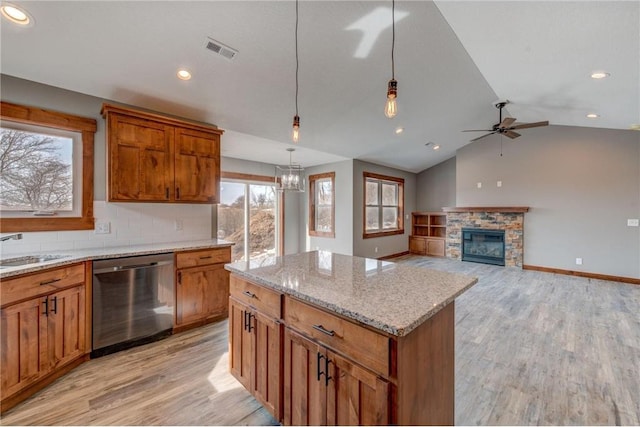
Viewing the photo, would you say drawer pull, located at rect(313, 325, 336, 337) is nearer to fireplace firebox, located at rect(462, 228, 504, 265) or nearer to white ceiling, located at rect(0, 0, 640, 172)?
white ceiling, located at rect(0, 0, 640, 172)

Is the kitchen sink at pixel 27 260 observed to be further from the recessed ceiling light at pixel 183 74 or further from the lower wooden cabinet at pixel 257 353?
the recessed ceiling light at pixel 183 74

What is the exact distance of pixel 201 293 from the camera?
3.02 metres

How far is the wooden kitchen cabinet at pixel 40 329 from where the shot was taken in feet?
5.96

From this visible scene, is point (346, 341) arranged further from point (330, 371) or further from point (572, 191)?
point (572, 191)

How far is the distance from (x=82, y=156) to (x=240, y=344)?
8.25ft

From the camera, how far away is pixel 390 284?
154 cm

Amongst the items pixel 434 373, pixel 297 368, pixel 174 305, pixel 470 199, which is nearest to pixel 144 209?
pixel 174 305

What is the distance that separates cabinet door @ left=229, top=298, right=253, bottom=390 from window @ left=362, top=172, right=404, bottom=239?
15.3 ft

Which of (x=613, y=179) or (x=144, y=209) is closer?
(x=144, y=209)

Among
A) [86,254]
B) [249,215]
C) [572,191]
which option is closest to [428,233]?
[572,191]

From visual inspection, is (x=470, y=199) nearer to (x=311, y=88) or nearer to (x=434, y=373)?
(x=311, y=88)

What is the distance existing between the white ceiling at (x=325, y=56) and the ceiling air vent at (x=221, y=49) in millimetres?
51

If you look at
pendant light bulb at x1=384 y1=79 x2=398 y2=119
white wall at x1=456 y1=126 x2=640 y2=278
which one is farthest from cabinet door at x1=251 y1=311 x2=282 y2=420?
white wall at x1=456 y1=126 x2=640 y2=278

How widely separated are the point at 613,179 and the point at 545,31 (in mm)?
4604
